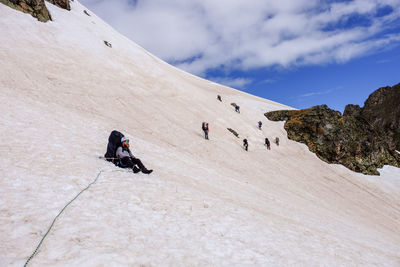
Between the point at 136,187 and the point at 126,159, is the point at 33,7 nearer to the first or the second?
the point at 126,159

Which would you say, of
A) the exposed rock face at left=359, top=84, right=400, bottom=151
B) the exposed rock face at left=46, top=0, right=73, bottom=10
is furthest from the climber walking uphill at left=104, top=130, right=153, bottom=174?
the exposed rock face at left=359, top=84, right=400, bottom=151

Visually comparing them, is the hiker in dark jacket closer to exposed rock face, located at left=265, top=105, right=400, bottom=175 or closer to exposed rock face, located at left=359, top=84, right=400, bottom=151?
exposed rock face, located at left=265, top=105, right=400, bottom=175

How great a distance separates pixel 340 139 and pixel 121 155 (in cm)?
4118

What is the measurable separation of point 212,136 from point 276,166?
829 cm

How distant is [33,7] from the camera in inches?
1182

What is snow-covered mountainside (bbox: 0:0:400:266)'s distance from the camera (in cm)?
514

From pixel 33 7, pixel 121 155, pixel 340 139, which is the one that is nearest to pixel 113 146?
pixel 121 155

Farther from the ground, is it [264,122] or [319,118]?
[319,118]

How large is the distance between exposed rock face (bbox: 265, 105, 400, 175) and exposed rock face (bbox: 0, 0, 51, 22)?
141 ft

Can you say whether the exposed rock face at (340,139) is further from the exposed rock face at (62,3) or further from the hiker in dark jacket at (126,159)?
the exposed rock face at (62,3)

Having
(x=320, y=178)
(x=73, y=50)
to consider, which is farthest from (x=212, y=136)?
(x=73, y=50)

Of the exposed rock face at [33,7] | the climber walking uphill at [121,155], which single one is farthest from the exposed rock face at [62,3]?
the climber walking uphill at [121,155]

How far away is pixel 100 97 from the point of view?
2344 centimetres

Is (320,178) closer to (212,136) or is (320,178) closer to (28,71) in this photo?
(212,136)
